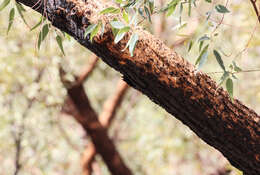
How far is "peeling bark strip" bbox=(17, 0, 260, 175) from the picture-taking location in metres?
1.04

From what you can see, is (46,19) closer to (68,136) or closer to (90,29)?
(90,29)

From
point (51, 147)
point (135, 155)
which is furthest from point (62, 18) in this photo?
point (135, 155)

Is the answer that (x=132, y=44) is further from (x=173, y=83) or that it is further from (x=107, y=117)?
(x=107, y=117)

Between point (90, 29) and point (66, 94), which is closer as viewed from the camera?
point (90, 29)

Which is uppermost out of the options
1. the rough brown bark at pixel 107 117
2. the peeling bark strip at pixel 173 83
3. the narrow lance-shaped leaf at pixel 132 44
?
the narrow lance-shaped leaf at pixel 132 44

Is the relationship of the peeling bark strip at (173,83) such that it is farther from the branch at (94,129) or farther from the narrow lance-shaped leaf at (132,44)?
the branch at (94,129)

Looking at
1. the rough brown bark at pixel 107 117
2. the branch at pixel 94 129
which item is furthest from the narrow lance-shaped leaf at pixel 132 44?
the rough brown bark at pixel 107 117

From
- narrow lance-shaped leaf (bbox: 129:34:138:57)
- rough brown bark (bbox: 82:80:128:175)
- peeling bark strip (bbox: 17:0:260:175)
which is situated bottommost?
rough brown bark (bbox: 82:80:128:175)

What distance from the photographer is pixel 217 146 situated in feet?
3.91

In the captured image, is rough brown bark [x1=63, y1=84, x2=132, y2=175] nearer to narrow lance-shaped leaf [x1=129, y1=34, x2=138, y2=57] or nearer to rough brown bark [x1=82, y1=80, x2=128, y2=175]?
rough brown bark [x1=82, y1=80, x2=128, y2=175]

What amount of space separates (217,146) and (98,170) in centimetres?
319

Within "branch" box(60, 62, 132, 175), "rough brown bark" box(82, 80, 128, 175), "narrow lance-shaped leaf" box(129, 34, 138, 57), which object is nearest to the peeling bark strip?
"narrow lance-shaped leaf" box(129, 34, 138, 57)

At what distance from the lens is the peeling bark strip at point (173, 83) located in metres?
1.04

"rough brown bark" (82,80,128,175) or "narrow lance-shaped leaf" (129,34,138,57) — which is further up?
"narrow lance-shaped leaf" (129,34,138,57)
